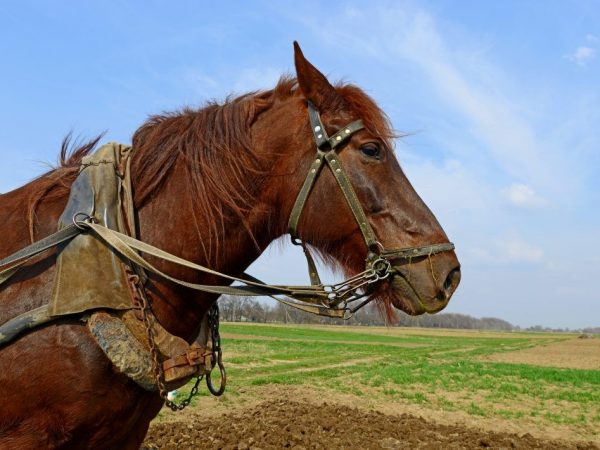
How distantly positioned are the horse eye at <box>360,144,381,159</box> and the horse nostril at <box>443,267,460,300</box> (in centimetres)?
74

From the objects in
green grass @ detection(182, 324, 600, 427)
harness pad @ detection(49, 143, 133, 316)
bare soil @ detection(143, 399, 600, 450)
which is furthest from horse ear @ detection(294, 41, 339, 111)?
green grass @ detection(182, 324, 600, 427)

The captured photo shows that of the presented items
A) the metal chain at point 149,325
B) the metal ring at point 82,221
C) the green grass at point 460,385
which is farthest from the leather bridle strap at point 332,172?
the green grass at point 460,385

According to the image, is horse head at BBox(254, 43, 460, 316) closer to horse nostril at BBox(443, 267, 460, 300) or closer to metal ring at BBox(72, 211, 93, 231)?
horse nostril at BBox(443, 267, 460, 300)

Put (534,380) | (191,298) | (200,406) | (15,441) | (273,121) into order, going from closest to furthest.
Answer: (15,441) → (191,298) → (273,121) → (200,406) → (534,380)

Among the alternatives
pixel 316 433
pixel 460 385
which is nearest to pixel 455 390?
pixel 460 385

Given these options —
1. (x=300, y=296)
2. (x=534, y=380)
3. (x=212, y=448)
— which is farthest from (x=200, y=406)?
(x=534, y=380)

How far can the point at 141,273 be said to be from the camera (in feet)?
8.27

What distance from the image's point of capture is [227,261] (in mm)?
2754

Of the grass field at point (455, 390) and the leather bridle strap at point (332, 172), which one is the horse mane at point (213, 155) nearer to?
the leather bridle strap at point (332, 172)

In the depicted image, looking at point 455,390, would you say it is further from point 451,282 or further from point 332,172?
Result: point 332,172

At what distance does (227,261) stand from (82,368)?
35.0 inches

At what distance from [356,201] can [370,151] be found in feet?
1.05

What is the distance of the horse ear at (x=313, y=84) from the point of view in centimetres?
272

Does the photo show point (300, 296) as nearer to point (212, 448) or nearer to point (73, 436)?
point (73, 436)
